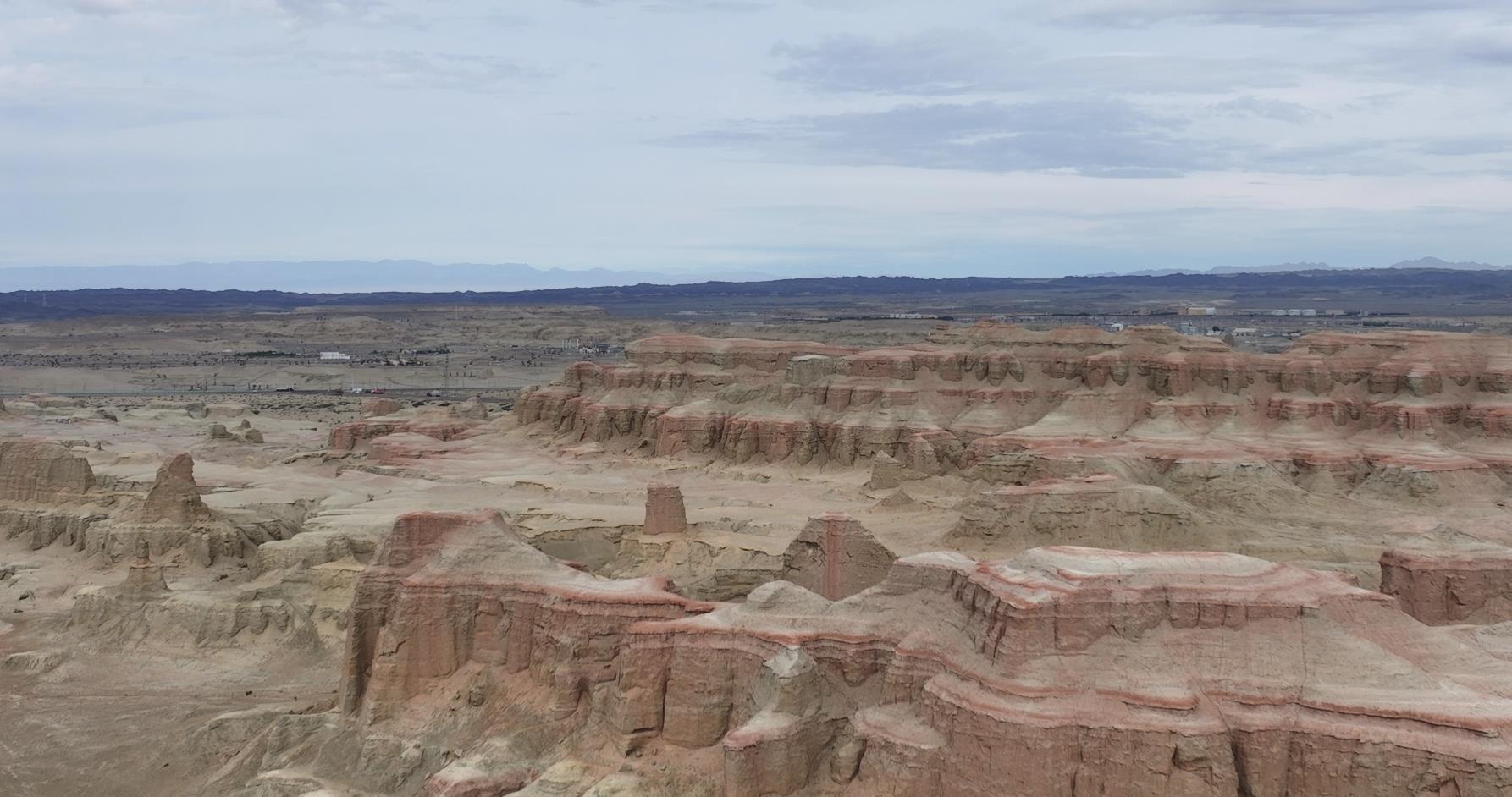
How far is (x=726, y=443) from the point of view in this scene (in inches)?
3381

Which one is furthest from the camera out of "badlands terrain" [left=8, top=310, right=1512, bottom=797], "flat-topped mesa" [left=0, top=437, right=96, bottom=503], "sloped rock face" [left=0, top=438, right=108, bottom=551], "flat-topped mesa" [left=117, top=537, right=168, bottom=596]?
"flat-topped mesa" [left=0, top=437, right=96, bottom=503]

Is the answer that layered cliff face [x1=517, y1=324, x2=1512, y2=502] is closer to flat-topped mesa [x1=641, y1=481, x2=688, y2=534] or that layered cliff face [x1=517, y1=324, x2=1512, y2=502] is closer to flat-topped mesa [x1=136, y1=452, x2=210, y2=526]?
flat-topped mesa [x1=641, y1=481, x2=688, y2=534]

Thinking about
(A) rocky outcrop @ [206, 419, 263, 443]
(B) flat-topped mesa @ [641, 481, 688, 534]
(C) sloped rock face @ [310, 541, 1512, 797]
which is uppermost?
(C) sloped rock face @ [310, 541, 1512, 797]

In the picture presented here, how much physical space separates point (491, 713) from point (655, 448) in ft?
187

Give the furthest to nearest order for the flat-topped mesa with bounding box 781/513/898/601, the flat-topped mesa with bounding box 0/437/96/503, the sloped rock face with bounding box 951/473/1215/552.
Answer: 1. the flat-topped mesa with bounding box 0/437/96/503
2. the sloped rock face with bounding box 951/473/1215/552
3. the flat-topped mesa with bounding box 781/513/898/601

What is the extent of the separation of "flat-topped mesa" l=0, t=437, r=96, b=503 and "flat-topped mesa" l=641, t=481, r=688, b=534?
2946 centimetres

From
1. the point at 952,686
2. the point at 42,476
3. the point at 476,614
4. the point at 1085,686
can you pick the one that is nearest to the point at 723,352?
the point at 42,476

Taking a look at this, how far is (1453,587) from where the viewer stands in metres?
38.9

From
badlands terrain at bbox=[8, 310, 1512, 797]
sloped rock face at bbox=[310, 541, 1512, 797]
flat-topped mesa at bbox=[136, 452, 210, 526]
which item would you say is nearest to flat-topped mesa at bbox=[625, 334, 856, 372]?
badlands terrain at bbox=[8, 310, 1512, 797]

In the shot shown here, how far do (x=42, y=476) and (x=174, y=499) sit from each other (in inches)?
480

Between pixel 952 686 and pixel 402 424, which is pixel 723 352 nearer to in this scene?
pixel 402 424

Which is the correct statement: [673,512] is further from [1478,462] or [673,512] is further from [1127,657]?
[1478,462]

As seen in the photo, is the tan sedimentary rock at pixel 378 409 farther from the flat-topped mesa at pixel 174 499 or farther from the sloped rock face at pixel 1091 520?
the sloped rock face at pixel 1091 520

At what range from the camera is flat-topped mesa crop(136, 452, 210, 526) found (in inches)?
2126
